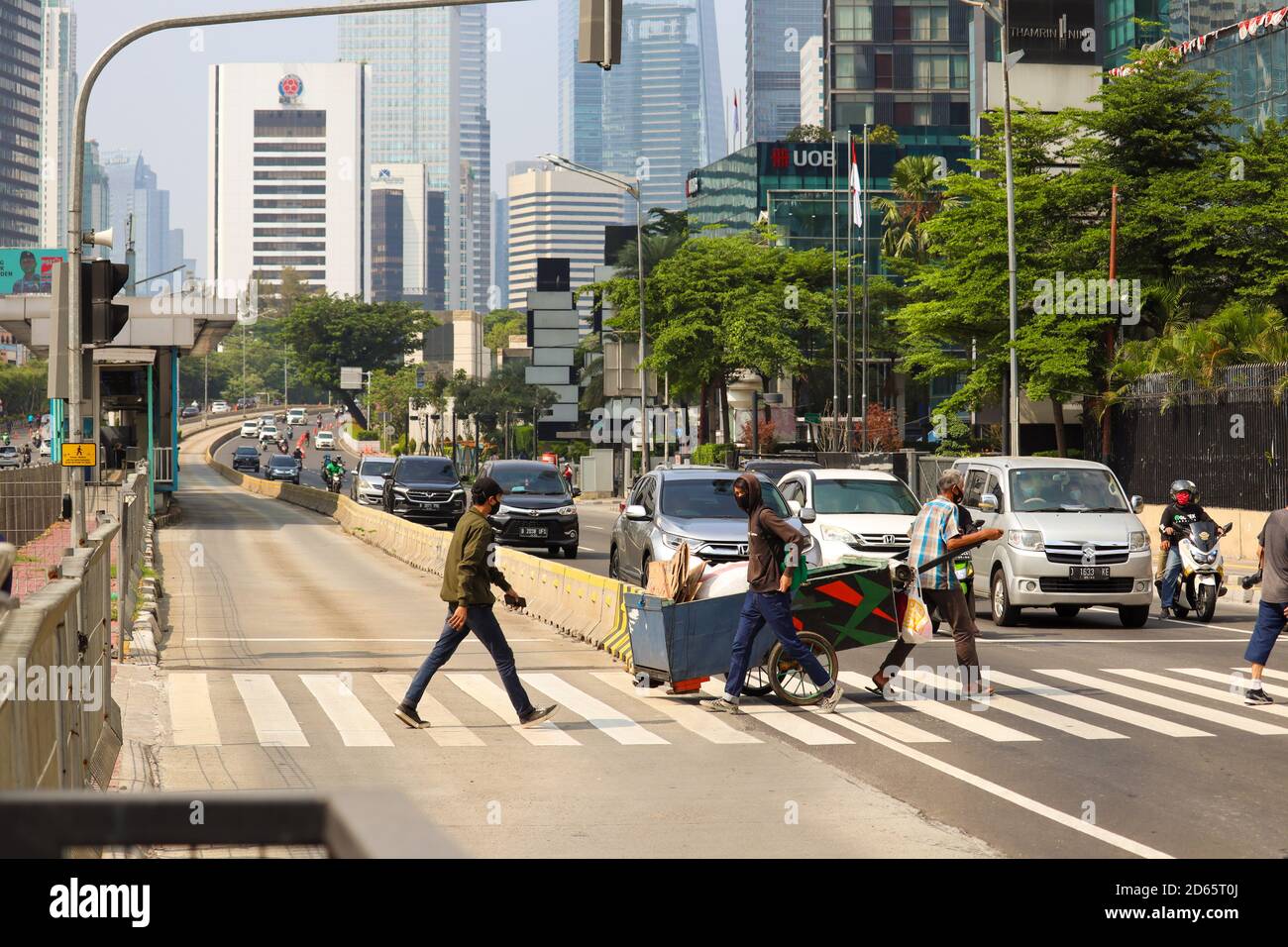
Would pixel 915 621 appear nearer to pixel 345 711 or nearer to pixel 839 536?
pixel 345 711

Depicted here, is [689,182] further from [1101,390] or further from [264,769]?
[264,769]

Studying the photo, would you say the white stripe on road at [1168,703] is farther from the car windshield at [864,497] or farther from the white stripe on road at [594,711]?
the car windshield at [864,497]

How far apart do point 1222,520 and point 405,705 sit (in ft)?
71.7

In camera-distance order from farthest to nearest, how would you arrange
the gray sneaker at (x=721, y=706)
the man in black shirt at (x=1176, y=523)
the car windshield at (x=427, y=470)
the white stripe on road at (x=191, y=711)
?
the car windshield at (x=427, y=470) → the man in black shirt at (x=1176, y=523) → the gray sneaker at (x=721, y=706) → the white stripe on road at (x=191, y=711)

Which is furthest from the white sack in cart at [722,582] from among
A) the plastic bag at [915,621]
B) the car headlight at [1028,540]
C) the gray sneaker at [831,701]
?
the car headlight at [1028,540]

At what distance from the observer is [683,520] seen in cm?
2078

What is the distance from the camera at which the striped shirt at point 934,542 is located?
13562mm

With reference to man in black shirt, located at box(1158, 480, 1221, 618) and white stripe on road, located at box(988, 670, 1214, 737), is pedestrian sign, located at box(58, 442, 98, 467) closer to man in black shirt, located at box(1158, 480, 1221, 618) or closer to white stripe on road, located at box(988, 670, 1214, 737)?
white stripe on road, located at box(988, 670, 1214, 737)

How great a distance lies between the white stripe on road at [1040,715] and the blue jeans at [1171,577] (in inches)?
302

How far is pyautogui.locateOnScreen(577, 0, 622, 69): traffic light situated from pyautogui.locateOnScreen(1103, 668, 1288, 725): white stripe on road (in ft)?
24.9

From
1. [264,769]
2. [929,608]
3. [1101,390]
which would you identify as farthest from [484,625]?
[1101,390]

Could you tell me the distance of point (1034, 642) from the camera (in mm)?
18328

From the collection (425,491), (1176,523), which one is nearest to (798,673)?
(1176,523)

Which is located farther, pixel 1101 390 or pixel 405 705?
pixel 1101 390
